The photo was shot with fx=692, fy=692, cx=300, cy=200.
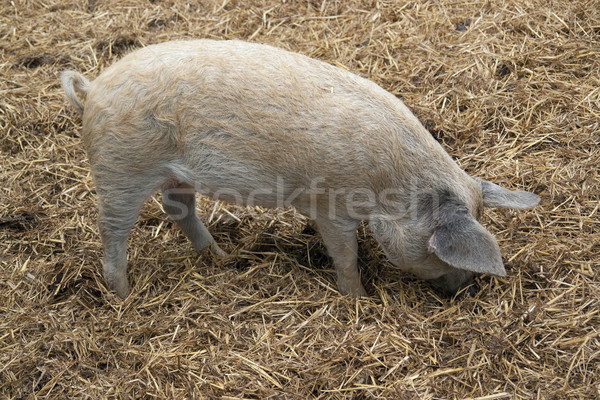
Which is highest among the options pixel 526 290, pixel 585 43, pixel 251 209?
pixel 585 43

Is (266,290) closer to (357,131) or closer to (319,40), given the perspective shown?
(357,131)

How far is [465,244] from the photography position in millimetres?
3834

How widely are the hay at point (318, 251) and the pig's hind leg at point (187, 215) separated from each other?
0.13 m

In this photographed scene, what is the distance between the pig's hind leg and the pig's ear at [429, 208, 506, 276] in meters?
1.61

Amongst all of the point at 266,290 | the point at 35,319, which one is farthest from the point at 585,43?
the point at 35,319

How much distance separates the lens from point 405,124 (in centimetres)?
407

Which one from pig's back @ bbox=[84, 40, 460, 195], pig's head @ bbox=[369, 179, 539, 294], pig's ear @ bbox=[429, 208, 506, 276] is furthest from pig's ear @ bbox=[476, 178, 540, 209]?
pig's back @ bbox=[84, 40, 460, 195]

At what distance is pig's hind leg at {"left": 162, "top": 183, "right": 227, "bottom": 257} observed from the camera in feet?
15.4

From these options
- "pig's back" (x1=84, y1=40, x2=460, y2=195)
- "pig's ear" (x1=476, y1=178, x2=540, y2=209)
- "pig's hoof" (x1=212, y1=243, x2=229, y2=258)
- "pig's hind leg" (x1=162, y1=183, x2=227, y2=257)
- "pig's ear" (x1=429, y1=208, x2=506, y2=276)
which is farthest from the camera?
"pig's hoof" (x1=212, y1=243, x2=229, y2=258)

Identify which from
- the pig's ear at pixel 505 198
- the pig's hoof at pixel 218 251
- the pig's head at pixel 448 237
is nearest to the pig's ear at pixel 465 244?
the pig's head at pixel 448 237

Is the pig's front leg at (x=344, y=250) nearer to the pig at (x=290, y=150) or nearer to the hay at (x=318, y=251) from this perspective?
the pig at (x=290, y=150)

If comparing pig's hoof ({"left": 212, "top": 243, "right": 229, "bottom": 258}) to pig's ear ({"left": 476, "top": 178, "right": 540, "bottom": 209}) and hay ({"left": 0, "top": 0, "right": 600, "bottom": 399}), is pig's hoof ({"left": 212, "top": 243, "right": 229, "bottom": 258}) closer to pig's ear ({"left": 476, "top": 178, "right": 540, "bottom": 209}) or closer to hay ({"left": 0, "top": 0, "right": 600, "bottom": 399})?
hay ({"left": 0, "top": 0, "right": 600, "bottom": 399})

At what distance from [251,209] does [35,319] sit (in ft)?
5.69

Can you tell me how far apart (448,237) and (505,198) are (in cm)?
55
